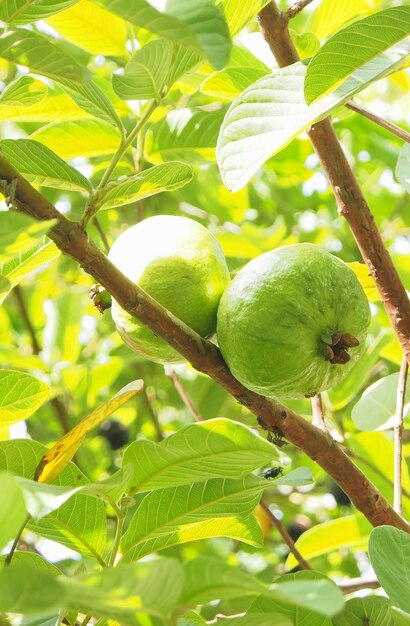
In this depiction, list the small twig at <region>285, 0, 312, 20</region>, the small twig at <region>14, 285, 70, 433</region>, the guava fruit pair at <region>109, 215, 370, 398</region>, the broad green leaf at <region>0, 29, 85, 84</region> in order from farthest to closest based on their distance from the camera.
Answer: the small twig at <region>14, 285, 70, 433</region> < the small twig at <region>285, 0, 312, 20</region> < the guava fruit pair at <region>109, 215, 370, 398</region> < the broad green leaf at <region>0, 29, 85, 84</region>

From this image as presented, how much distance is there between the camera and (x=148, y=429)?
2.89 m

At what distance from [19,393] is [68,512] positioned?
21cm

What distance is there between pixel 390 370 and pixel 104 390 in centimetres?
97

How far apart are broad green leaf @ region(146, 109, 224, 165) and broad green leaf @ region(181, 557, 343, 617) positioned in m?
1.18

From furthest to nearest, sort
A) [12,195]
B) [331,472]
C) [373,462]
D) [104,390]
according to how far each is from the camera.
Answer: [104,390] < [373,462] < [331,472] < [12,195]

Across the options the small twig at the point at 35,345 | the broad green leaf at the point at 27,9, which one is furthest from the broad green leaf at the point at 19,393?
the small twig at the point at 35,345

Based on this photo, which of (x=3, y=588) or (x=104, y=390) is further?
(x=104, y=390)

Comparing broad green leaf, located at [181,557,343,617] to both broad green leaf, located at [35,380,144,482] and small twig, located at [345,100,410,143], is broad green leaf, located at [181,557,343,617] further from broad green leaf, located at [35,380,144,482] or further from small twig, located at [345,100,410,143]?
small twig, located at [345,100,410,143]

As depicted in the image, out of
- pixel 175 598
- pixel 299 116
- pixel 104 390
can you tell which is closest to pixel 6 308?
pixel 104 390

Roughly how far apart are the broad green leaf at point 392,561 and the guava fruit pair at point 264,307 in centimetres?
24

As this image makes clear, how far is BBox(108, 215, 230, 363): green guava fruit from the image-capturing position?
121 centimetres

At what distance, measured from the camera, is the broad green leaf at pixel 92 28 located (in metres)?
1.53

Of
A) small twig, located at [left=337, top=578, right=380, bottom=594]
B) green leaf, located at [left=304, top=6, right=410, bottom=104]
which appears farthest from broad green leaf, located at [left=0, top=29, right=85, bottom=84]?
small twig, located at [left=337, top=578, right=380, bottom=594]

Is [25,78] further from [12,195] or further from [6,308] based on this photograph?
[6,308]
